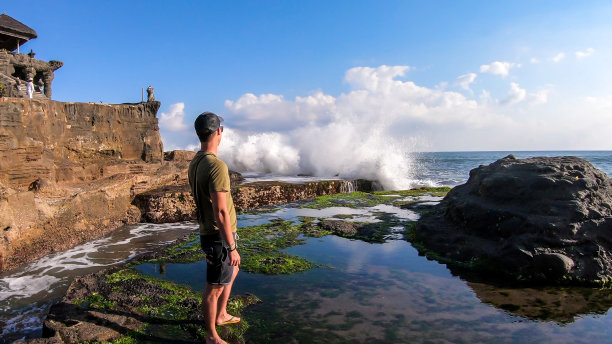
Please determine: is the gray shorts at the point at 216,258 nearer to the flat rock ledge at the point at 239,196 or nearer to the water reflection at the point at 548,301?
the water reflection at the point at 548,301

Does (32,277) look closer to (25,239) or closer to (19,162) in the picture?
(25,239)

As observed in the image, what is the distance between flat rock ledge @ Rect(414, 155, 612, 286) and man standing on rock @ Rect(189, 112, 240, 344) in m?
3.96

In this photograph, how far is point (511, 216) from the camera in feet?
18.2

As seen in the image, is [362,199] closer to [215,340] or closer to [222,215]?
[215,340]

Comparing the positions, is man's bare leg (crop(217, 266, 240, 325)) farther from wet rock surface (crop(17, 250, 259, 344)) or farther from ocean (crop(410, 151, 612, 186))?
ocean (crop(410, 151, 612, 186))

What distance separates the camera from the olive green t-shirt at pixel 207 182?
2.86 meters

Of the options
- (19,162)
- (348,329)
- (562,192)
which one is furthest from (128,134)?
(562,192)

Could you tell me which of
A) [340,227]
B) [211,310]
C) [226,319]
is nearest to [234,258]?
[211,310]

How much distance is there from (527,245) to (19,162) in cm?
988

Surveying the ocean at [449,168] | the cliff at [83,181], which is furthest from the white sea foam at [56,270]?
the ocean at [449,168]

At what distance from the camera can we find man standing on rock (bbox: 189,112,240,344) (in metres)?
2.87

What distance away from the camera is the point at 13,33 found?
19469 millimetres

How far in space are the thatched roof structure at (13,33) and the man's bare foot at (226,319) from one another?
2379 cm

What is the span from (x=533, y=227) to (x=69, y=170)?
1063 cm
